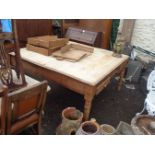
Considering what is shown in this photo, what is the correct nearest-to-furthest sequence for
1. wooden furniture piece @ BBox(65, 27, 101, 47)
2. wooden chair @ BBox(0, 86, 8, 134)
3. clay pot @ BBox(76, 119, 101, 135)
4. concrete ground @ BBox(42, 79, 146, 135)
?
wooden chair @ BBox(0, 86, 8, 134) → clay pot @ BBox(76, 119, 101, 135) → concrete ground @ BBox(42, 79, 146, 135) → wooden furniture piece @ BBox(65, 27, 101, 47)

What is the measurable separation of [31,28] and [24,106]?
1.83m

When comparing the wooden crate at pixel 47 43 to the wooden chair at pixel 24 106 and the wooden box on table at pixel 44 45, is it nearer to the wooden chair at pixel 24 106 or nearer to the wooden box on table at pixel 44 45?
the wooden box on table at pixel 44 45

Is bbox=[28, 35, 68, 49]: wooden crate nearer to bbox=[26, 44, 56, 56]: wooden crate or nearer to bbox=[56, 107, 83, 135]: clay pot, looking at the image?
bbox=[26, 44, 56, 56]: wooden crate

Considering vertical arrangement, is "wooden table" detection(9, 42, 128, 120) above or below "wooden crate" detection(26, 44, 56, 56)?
below

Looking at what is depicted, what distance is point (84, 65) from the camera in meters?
1.96

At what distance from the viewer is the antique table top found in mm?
1762

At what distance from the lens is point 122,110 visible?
2.32 m

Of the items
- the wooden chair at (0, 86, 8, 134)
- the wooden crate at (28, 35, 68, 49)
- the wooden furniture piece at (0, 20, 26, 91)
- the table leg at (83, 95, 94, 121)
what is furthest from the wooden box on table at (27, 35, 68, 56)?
the wooden chair at (0, 86, 8, 134)

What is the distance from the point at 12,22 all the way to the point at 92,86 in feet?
2.60

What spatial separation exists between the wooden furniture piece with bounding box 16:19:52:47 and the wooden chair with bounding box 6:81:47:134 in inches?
63.5

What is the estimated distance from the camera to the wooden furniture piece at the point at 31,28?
8.85ft

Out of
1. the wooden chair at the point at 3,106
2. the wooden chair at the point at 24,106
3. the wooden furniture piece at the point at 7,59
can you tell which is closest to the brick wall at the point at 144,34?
the wooden furniture piece at the point at 7,59

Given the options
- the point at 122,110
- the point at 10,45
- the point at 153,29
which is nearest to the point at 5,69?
the point at 10,45

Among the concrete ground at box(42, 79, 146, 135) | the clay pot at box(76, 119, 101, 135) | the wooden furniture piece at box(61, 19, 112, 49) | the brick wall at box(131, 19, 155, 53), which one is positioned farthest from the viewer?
the wooden furniture piece at box(61, 19, 112, 49)
